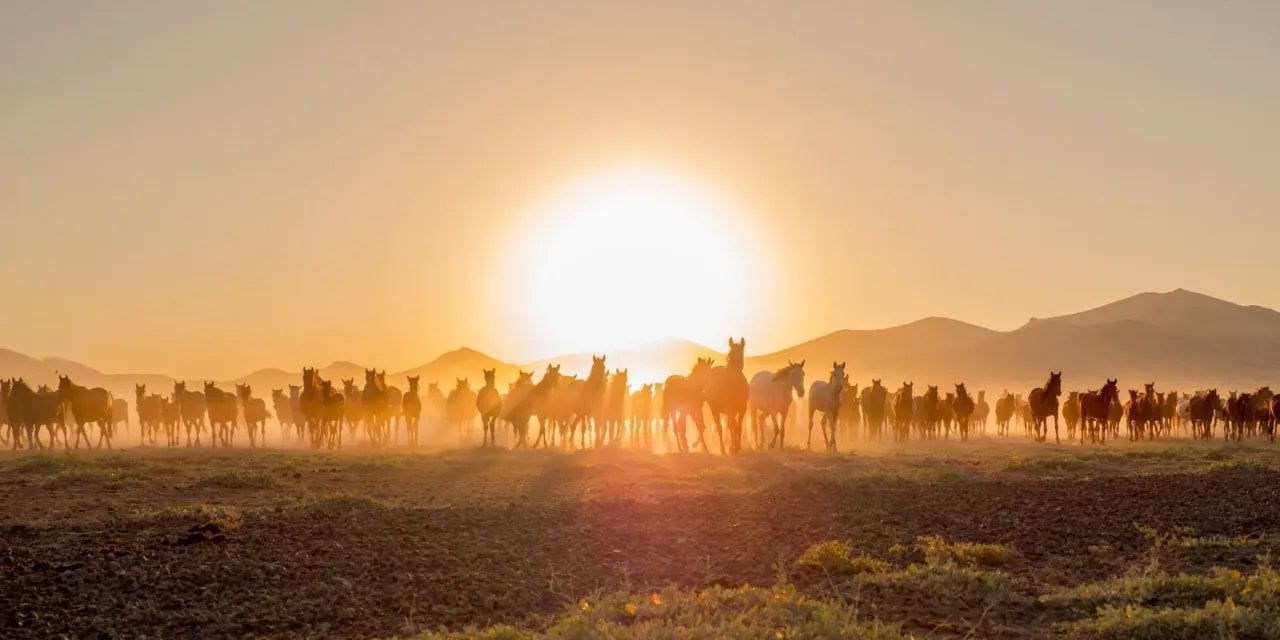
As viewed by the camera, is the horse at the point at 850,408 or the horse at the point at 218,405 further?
the horse at the point at 850,408

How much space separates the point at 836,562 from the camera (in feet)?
39.9

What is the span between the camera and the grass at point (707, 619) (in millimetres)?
8398

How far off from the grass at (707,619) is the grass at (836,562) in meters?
1.83

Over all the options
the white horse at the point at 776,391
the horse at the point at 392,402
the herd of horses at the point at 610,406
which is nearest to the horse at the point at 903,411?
the herd of horses at the point at 610,406

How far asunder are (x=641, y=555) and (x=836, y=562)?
10.2 feet

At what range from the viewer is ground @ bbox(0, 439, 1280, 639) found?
9.57 m

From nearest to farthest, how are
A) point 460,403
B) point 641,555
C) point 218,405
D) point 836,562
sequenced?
point 836,562 → point 641,555 → point 218,405 → point 460,403

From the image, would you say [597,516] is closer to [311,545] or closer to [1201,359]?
[311,545]

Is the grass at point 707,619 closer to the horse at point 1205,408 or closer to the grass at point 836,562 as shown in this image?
the grass at point 836,562

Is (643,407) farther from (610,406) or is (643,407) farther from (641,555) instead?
(641,555)

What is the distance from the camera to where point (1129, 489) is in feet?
67.6

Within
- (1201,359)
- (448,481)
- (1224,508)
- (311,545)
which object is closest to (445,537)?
(311,545)

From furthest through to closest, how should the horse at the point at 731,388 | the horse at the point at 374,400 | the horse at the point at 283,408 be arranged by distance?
the horse at the point at 283,408 < the horse at the point at 374,400 < the horse at the point at 731,388

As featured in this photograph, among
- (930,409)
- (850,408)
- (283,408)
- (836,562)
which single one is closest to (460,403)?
(283,408)
